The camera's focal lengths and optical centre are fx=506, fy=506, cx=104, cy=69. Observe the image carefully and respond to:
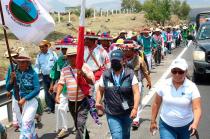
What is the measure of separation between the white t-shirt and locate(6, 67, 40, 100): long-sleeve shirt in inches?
95.6

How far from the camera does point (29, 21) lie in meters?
7.12

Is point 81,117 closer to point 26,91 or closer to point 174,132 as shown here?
point 26,91

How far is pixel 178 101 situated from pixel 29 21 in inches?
96.0

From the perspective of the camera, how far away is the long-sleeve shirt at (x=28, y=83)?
7.91 meters

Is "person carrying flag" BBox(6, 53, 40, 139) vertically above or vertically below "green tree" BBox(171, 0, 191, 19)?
below

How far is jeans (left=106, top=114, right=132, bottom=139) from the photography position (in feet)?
22.4

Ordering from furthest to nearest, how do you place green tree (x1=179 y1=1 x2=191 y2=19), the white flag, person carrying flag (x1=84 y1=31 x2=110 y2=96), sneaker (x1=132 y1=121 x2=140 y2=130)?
green tree (x1=179 y1=1 x2=191 y2=19) < person carrying flag (x1=84 y1=31 x2=110 y2=96) < sneaker (x1=132 y1=121 x2=140 y2=130) < the white flag

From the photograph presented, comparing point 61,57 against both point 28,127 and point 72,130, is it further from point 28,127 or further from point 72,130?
point 28,127

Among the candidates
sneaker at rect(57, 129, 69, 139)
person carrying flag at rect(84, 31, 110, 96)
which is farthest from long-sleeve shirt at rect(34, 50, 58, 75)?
sneaker at rect(57, 129, 69, 139)

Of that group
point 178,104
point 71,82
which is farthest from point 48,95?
point 178,104

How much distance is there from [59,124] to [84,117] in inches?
69.5

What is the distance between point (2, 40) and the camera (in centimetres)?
2872

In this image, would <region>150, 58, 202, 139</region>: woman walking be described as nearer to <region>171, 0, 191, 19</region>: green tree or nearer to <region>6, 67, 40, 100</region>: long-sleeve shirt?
<region>6, 67, 40, 100</region>: long-sleeve shirt

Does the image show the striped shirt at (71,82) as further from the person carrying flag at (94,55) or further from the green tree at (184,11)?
the green tree at (184,11)
